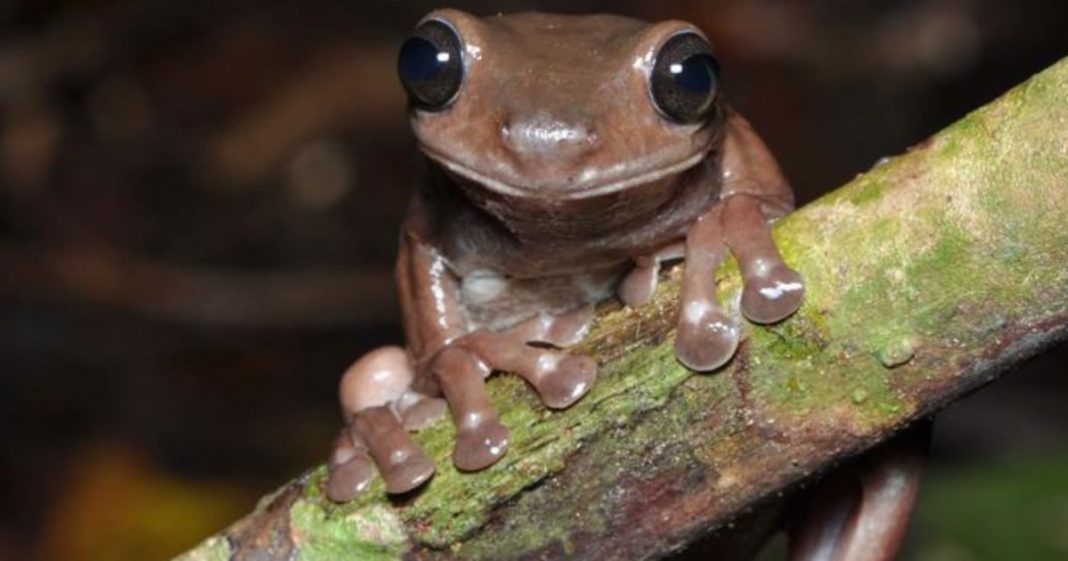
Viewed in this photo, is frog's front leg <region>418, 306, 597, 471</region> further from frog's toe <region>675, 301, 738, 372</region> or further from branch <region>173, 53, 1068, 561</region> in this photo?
frog's toe <region>675, 301, 738, 372</region>

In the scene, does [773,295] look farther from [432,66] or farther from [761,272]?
[432,66]

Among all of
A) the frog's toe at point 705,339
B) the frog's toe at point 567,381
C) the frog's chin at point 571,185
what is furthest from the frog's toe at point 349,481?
the frog's toe at point 705,339

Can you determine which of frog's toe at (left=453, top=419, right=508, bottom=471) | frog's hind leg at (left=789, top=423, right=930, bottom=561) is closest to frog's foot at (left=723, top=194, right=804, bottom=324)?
frog's toe at (left=453, top=419, right=508, bottom=471)

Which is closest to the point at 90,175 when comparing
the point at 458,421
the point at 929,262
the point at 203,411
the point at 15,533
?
the point at 203,411

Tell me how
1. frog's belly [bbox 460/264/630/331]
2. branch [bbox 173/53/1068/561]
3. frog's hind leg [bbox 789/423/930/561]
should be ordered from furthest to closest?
1. frog's belly [bbox 460/264/630/331]
2. frog's hind leg [bbox 789/423/930/561]
3. branch [bbox 173/53/1068/561]

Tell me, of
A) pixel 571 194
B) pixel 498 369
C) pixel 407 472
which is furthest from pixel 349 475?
pixel 571 194

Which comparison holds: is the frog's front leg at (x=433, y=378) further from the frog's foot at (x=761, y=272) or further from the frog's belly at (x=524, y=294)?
the frog's foot at (x=761, y=272)
